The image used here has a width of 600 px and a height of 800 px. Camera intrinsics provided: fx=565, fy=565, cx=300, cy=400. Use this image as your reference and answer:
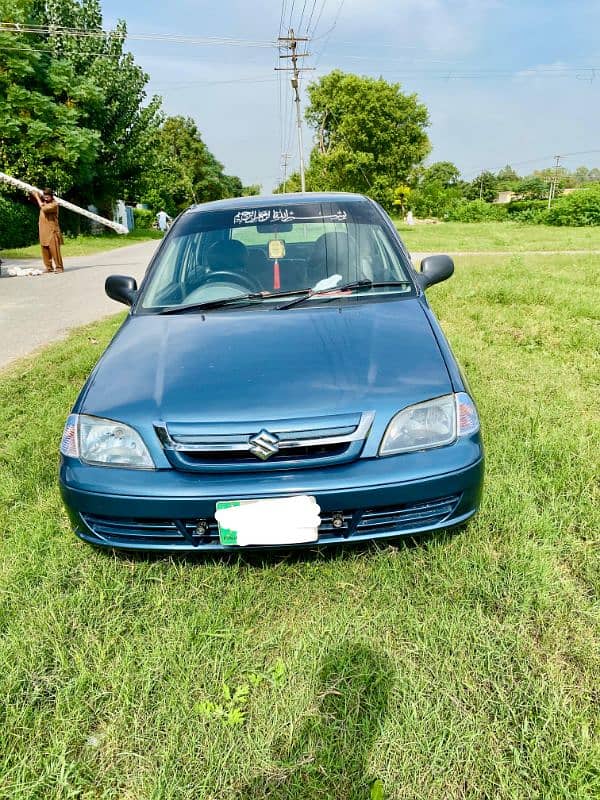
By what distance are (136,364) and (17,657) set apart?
116 centimetres

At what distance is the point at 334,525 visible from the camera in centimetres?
199

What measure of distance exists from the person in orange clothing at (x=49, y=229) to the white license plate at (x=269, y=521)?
12978mm

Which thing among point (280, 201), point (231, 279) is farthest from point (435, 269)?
point (231, 279)

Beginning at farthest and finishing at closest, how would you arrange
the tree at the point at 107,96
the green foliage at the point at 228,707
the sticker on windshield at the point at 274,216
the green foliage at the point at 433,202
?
the green foliage at the point at 433,202 < the tree at the point at 107,96 < the sticker on windshield at the point at 274,216 < the green foliage at the point at 228,707

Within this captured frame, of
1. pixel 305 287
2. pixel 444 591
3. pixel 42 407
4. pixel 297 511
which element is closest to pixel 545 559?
pixel 444 591

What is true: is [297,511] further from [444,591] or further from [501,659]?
[501,659]

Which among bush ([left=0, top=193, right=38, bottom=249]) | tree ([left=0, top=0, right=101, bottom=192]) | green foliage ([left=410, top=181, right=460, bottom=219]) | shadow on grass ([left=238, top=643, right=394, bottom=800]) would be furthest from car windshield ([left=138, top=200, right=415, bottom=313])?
green foliage ([left=410, top=181, right=460, bottom=219])

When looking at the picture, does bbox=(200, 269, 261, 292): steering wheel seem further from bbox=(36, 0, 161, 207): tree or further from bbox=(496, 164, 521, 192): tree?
bbox=(496, 164, 521, 192): tree

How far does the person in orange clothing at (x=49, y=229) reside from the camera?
12828 millimetres

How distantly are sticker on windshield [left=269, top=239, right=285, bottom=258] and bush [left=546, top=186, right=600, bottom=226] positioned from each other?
3442cm

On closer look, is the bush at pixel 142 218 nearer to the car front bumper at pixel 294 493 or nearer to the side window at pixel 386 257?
the side window at pixel 386 257

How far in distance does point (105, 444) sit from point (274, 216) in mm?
1863

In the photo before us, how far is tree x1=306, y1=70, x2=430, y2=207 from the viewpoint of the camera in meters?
48.2

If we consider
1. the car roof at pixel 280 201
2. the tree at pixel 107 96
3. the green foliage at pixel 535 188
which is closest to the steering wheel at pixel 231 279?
the car roof at pixel 280 201
